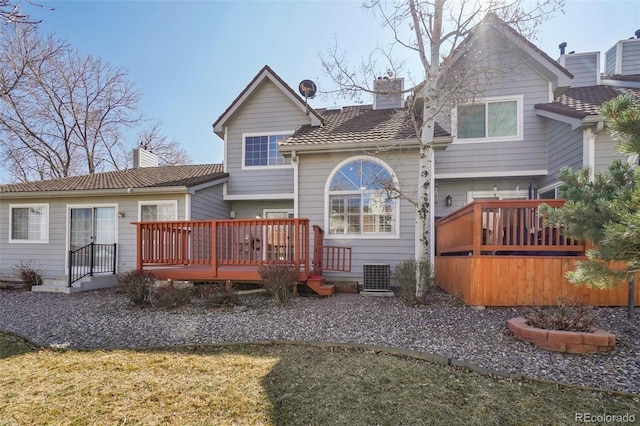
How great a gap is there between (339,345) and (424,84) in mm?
5311

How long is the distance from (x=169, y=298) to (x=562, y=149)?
954 cm

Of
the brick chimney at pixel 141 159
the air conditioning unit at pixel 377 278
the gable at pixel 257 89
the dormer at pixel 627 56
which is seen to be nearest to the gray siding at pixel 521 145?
the air conditioning unit at pixel 377 278

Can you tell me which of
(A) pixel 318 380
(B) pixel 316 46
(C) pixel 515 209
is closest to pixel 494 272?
(C) pixel 515 209

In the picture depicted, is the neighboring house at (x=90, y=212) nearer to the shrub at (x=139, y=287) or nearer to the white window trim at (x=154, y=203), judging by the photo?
the white window trim at (x=154, y=203)

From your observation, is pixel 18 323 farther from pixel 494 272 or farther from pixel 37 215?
pixel 494 272

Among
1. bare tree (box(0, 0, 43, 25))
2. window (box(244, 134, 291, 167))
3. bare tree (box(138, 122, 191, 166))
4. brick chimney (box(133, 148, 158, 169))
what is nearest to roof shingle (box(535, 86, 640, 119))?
window (box(244, 134, 291, 167))

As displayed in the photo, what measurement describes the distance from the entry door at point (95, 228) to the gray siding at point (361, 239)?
6443 mm

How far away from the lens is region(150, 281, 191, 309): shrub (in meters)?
5.94

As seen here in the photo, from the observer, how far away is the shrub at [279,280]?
19.6 feet

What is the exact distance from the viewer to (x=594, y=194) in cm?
331

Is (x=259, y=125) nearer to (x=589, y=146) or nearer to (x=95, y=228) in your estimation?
(x=95, y=228)

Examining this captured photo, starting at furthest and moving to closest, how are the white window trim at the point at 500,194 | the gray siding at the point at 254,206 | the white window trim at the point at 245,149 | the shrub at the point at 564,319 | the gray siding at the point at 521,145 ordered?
the gray siding at the point at 254,206 < the white window trim at the point at 245,149 < the white window trim at the point at 500,194 < the gray siding at the point at 521,145 < the shrub at the point at 564,319

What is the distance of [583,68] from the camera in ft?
31.4

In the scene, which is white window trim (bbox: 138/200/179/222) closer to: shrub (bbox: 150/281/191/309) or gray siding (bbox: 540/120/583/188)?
shrub (bbox: 150/281/191/309)
